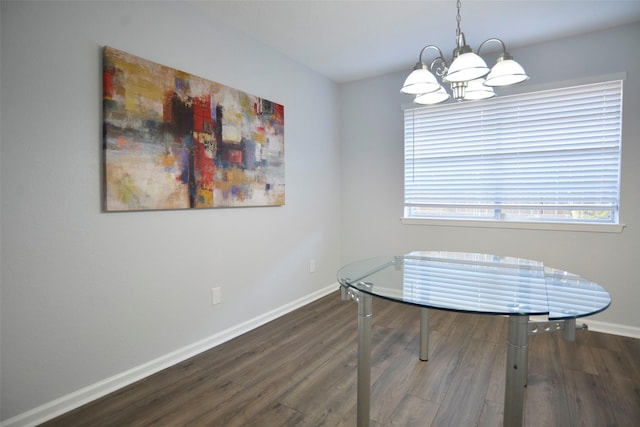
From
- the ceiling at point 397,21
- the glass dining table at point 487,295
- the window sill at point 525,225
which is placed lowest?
the glass dining table at point 487,295

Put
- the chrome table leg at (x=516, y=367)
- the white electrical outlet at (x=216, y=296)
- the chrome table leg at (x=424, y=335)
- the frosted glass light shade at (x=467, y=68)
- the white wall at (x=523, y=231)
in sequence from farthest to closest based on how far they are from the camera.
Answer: the white wall at (x=523, y=231) → the white electrical outlet at (x=216, y=296) → the chrome table leg at (x=424, y=335) → the frosted glass light shade at (x=467, y=68) → the chrome table leg at (x=516, y=367)

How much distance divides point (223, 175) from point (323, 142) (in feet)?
4.98

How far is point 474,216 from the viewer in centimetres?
334

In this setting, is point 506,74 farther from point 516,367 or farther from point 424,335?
point 424,335

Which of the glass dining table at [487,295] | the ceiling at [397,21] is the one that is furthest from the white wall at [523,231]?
the glass dining table at [487,295]

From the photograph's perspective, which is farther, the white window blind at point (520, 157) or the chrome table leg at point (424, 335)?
the white window blind at point (520, 157)

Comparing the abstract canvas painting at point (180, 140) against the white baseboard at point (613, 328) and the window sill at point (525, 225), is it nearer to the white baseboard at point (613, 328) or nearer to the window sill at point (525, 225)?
the window sill at point (525, 225)

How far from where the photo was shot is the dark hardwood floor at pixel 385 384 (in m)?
1.71

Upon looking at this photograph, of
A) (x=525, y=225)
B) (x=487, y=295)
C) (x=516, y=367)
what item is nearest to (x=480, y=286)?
(x=487, y=295)

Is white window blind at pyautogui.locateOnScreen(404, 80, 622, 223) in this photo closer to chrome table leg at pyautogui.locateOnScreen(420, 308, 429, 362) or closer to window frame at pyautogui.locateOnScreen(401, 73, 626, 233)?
window frame at pyautogui.locateOnScreen(401, 73, 626, 233)

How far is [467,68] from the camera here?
152cm

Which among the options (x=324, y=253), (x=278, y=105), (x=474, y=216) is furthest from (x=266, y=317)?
(x=474, y=216)

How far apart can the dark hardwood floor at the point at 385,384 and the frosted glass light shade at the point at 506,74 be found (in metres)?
1.64

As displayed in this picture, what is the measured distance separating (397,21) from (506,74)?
1.30 m
